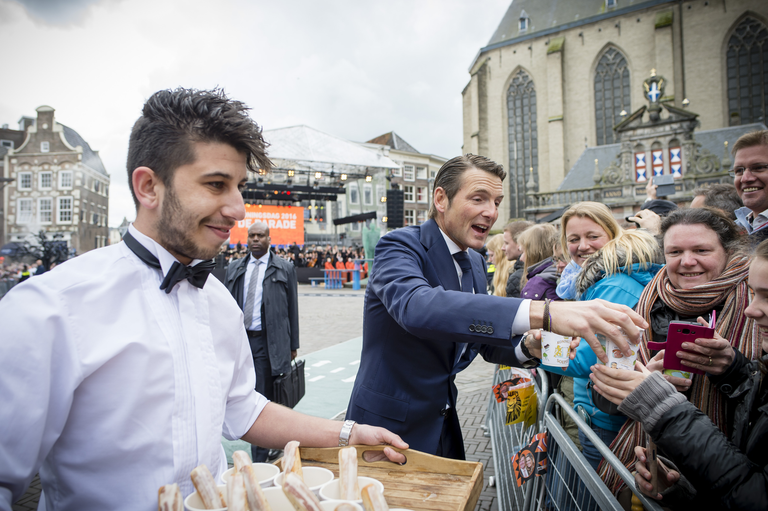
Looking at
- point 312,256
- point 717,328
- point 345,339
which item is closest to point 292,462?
point 717,328

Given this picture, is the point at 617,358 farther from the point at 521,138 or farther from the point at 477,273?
the point at 521,138

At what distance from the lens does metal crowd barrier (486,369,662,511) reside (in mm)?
1549

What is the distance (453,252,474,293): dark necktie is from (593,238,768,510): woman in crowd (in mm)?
741

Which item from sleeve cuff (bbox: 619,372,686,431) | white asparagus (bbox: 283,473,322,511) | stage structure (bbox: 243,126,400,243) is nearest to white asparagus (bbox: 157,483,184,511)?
white asparagus (bbox: 283,473,322,511)

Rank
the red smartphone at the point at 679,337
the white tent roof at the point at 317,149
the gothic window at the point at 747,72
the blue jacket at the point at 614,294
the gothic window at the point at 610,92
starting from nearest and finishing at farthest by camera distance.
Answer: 1. the red smartphone at the point at 679,337
2. the blue jacket at the point at 614,294
3. the white tent roof at the point at 317,149
4. the gothic window at the point at 747,72
5. the gothic window at the point at 610,92

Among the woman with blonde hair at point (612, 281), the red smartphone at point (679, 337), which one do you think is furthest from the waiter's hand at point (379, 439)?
the woman with blonde hair at point (612, 281)

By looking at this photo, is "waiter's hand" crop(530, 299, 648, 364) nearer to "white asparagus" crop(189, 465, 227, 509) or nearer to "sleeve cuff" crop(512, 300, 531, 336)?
"sleeve cuff" crop(512, 300, 531, 336)

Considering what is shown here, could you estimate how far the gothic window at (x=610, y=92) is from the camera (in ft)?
101

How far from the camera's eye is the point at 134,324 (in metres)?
1.12

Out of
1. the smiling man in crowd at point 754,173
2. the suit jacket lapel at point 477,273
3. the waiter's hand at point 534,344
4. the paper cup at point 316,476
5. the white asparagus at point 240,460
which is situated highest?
the smiling man in crowd at point 754,173

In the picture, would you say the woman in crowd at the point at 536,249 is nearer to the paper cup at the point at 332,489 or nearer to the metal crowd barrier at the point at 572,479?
the metal crowd barrier at the point at 572,479

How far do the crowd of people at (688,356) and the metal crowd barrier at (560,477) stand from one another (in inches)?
6.5

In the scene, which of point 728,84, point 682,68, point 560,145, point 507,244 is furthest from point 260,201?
point 728,84

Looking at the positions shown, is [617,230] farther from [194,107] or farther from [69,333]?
[69,333]
